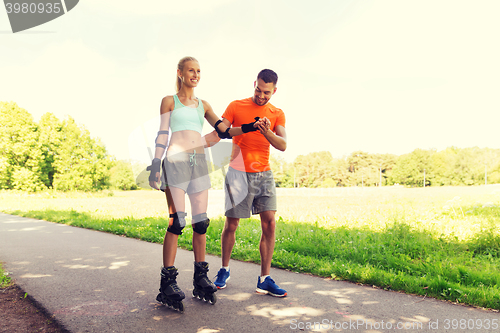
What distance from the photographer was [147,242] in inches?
256

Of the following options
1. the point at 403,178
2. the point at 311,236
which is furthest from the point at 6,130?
the point at 403,178

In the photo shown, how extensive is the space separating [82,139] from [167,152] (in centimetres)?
4425

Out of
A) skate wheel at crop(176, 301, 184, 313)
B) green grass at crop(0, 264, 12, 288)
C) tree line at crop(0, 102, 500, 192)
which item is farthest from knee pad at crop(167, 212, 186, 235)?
tree line at crop(0, 102, 500, 192)

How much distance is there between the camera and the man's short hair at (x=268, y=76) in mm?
3359

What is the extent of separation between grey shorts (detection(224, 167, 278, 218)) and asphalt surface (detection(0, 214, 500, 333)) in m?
0.87

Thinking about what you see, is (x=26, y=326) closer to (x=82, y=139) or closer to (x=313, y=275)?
(x=313, y=275)

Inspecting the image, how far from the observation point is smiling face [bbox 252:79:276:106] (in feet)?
11.1

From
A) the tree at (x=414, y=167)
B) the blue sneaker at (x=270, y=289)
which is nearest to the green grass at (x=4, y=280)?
the blue sneaker at (x=270, y=289)

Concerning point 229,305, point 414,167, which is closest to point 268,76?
point 229,305

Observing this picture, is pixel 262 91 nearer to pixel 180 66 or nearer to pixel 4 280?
pixel 180 66

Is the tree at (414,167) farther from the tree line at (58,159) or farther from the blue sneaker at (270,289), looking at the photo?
the blue sneaker at (270,289)

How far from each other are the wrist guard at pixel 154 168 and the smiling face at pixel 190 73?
2.64 feet

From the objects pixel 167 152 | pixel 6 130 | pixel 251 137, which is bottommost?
pixel 167 152

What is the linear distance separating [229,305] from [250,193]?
1116 millimetres
